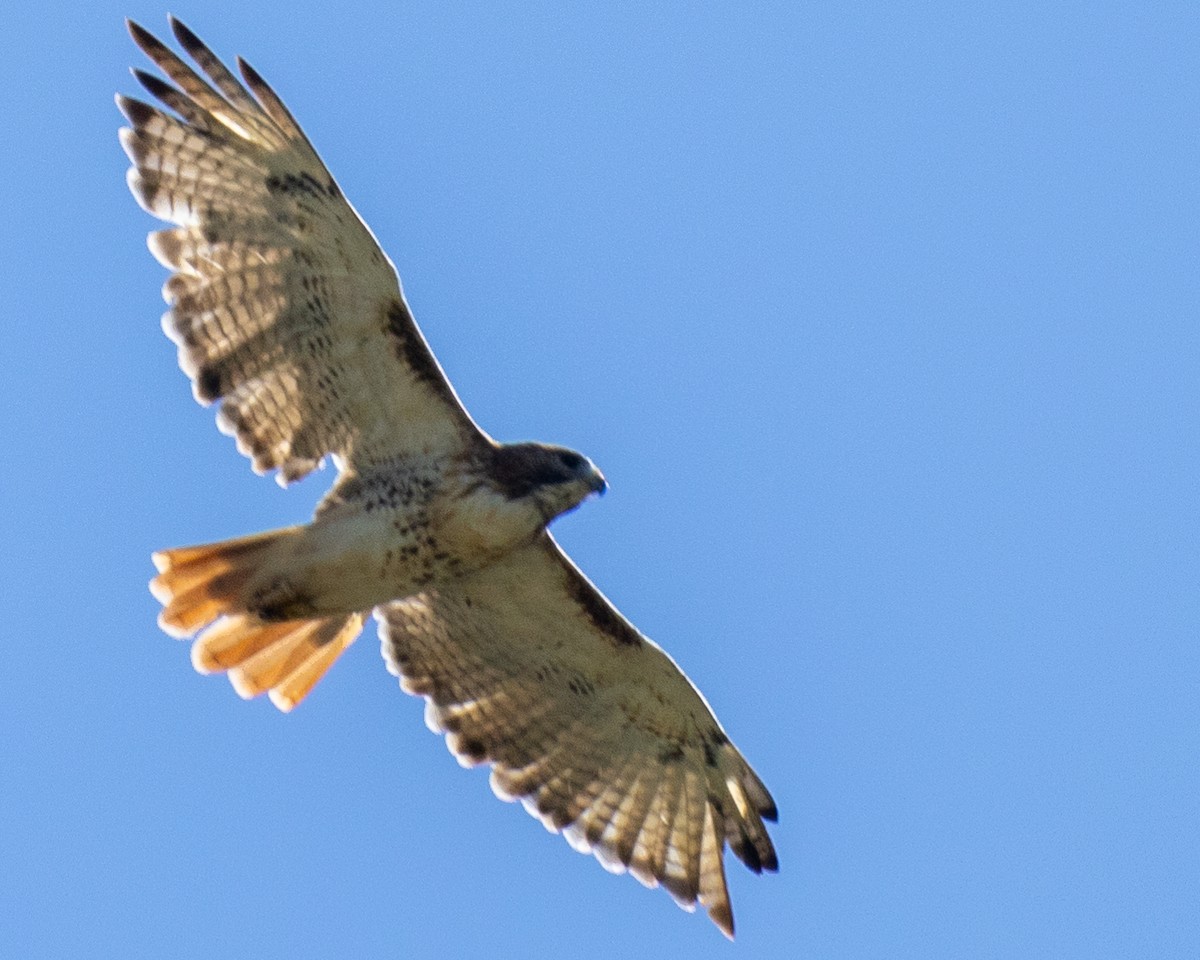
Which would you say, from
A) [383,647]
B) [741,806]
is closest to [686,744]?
[741,806]

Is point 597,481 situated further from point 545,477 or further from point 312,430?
point 312,430

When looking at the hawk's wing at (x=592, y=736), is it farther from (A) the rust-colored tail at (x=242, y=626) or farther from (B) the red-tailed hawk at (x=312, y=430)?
(A) the rust-colored tail at (x=242, y=626)

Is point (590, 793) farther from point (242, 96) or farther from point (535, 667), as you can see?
point (242, 96)

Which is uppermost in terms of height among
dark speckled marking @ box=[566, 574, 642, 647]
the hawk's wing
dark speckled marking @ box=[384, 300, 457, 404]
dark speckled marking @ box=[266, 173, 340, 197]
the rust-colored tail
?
dark speckled marking @ box=[266, 173, 340, 197]

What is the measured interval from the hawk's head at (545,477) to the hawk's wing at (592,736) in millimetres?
1125

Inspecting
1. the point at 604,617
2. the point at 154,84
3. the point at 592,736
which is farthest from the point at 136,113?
the point at 592,736

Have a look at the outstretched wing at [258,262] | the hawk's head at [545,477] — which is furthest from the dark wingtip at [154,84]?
the hawk's head at [545,477]

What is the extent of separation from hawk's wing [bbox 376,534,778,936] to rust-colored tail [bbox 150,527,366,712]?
1.95 feet

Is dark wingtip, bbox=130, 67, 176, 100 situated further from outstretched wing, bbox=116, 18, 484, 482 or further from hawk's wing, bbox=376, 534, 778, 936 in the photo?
hawk's wing, bbox=376, 534, 778, 936

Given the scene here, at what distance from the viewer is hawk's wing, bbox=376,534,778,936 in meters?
11.9

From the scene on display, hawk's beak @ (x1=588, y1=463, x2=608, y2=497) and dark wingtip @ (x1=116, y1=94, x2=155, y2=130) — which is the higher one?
dark wingtip @ (x1=116, y1=94, x2=155, y2=130)

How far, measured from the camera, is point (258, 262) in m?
10.8

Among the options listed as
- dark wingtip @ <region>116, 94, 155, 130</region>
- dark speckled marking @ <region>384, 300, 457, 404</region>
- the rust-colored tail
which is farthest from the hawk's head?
dark wingtip @ <region>116, 94, 155, 130</region>

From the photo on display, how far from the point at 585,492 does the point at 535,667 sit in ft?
5.01
